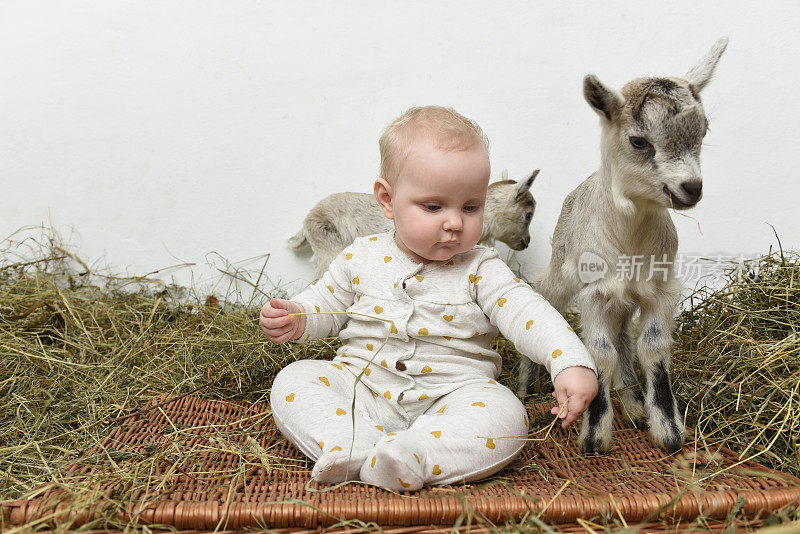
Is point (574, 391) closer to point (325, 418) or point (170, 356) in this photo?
point (325, 418)

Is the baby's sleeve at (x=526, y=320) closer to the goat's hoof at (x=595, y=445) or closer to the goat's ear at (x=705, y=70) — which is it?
the goat's hoof at (x=595, y=445)

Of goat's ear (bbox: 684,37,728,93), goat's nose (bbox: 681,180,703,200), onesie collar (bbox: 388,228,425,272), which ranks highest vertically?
goat's ear (bbox: 684,37,728,93)

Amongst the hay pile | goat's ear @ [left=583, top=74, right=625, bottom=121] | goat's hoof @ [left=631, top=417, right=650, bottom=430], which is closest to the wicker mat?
goat's hoof @ [left=631, top=417, right=650, bottom=430]

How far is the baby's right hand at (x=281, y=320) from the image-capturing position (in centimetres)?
210

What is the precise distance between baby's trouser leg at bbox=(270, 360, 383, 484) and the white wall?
153 cm

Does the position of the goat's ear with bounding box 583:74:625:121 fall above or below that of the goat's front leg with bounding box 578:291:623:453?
above

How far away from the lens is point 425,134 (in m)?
2.07

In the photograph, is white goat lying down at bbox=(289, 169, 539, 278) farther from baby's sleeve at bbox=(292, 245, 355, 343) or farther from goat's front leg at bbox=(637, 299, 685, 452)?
goat's front leg at bbox=(637, 299, 685, 452)

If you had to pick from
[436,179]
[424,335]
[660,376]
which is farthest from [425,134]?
[660,376]

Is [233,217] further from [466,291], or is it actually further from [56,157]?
[466,291]

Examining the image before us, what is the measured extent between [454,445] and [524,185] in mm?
1653

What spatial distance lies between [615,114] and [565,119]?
131cm

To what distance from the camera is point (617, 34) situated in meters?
3.19

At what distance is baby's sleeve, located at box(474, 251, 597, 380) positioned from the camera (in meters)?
1.91
